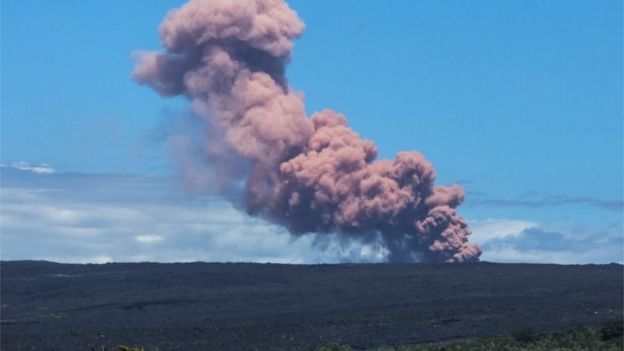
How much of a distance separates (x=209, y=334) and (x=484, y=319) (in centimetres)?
1032

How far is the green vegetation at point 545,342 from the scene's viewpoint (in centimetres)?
3941

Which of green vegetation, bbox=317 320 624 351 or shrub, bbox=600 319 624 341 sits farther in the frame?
shrub, bbox=600 319 624 341

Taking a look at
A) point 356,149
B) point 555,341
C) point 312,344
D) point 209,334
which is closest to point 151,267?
point 356,149

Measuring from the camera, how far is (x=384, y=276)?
272 feet

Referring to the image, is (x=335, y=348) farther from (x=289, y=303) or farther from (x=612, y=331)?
(x=289, y=303)

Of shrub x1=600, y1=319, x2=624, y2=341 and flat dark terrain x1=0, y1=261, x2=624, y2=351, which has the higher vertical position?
flat dark terrain x1=0, y1=261, x2=624, y2=351

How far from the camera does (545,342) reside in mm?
41000

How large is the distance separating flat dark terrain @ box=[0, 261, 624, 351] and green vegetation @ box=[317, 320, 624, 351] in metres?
4.62

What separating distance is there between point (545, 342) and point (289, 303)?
1177 inches

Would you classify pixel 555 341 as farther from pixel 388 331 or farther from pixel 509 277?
pixel 509 277

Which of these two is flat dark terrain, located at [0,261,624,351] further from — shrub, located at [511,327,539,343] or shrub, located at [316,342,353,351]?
→ shrub, located at [511,327,539,343]

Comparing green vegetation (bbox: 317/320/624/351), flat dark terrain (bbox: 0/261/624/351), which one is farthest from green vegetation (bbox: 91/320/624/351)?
flat dark terrain (bbox: 0/261/624/351)

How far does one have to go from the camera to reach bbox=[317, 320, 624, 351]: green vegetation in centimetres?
3941

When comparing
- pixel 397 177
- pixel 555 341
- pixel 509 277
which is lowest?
pixel 555 341
